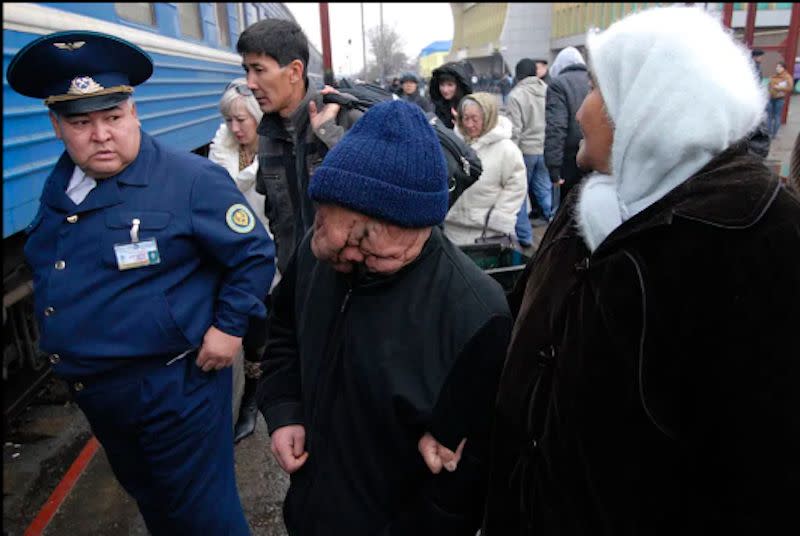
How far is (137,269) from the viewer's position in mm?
1771

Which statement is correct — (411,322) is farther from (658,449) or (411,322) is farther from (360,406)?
(658,449)

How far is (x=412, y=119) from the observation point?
119cm

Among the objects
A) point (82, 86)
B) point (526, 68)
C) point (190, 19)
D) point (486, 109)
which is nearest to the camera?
point (82, 86)

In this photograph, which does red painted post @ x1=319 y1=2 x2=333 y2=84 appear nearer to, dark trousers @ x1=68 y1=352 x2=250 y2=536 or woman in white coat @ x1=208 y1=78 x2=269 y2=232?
woman in white coat @ x1=208 y1=78 x2=269 y2=232

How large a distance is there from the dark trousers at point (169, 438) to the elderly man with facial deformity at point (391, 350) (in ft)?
2.07

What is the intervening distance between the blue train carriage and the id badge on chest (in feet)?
1.85

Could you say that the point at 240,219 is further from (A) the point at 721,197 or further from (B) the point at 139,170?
(A) the point at 721,197

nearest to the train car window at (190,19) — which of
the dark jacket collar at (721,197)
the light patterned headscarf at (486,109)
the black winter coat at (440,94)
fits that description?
the black winter coat at (440,94)

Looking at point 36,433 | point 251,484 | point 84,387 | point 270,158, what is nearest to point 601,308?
point 84,387

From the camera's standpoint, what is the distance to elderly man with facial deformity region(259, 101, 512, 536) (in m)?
1.16

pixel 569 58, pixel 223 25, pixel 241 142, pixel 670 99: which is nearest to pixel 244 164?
pixel 241 142

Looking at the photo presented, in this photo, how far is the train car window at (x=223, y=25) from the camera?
313 inches

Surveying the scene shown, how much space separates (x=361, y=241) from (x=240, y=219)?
85 centimetres

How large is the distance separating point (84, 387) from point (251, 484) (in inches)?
45.4
